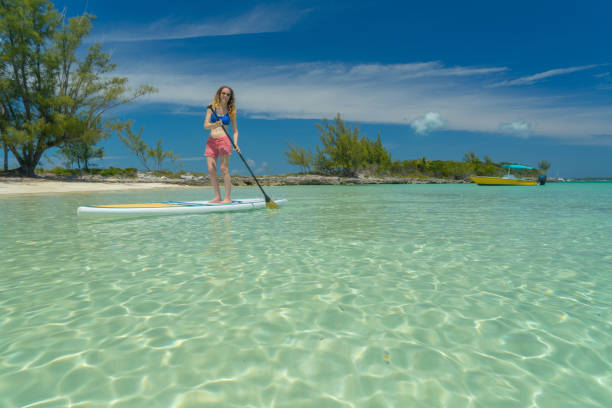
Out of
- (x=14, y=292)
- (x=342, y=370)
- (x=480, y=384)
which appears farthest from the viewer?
(x=14, y=292)

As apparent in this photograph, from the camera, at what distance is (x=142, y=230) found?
6938 millimetres

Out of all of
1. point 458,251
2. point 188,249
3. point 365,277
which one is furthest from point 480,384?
point 188,249

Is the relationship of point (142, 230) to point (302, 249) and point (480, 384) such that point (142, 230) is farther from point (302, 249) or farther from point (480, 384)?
point (480, 384)

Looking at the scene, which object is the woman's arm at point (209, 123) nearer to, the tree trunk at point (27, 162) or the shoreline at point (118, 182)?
the shoreline at point (118, 182)

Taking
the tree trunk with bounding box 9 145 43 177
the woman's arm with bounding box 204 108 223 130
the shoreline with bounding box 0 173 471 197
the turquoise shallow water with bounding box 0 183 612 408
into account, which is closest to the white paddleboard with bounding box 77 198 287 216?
the woman's arm with bounding box 204 108 223 130

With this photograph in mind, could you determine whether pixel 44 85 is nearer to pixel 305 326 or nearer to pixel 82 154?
pixel 82 154

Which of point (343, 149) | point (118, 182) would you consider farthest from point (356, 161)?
point (118, 182)

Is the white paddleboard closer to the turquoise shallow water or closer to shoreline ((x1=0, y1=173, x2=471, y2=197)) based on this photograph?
the turquoise shallow water

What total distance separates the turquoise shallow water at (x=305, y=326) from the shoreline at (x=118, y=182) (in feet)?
65.9

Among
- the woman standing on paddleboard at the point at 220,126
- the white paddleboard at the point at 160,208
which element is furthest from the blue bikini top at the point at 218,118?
the white paddleboard at the point at 160,208

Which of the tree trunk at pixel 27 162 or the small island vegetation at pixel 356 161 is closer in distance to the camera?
the tree trunk at pixel 27 162

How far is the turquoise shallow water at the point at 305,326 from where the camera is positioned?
72.0 inches

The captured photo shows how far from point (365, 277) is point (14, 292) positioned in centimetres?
356

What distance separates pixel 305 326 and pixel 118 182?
34.2m
